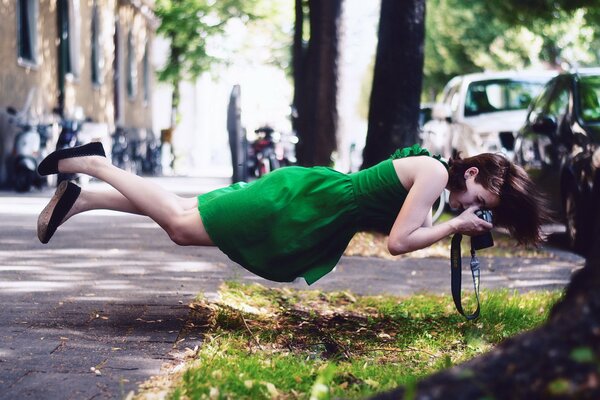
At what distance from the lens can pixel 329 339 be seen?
16.1ft

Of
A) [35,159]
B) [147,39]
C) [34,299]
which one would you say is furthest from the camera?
[147,39]

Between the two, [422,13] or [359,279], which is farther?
[422,13]

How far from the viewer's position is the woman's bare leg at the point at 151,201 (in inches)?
198

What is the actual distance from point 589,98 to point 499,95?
200 inches

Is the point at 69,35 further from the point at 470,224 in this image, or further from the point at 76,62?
the point at 470,224

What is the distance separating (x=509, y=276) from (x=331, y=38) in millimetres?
8432

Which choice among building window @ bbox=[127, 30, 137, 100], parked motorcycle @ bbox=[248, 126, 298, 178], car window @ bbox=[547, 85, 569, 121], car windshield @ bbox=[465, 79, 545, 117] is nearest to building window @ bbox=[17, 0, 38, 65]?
parked motorcycle @ bbox=[248, 126, 298, 178]

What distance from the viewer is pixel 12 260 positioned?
7305 millimetres

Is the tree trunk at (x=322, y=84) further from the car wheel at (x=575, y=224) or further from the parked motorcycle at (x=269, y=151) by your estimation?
the car wheel at (x=575, y=224)

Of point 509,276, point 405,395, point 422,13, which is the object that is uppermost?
point 422,13

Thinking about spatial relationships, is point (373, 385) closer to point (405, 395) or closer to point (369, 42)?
point (405, 395)

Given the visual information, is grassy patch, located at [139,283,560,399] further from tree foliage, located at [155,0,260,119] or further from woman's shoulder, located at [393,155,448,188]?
tree foliage, located at [155,0,260,119]

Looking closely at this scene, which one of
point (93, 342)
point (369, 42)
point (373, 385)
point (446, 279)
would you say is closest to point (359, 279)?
point (446, 279)

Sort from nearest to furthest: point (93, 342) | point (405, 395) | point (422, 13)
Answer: point (405, 395) → point (93, 342) → point (422, 13)
